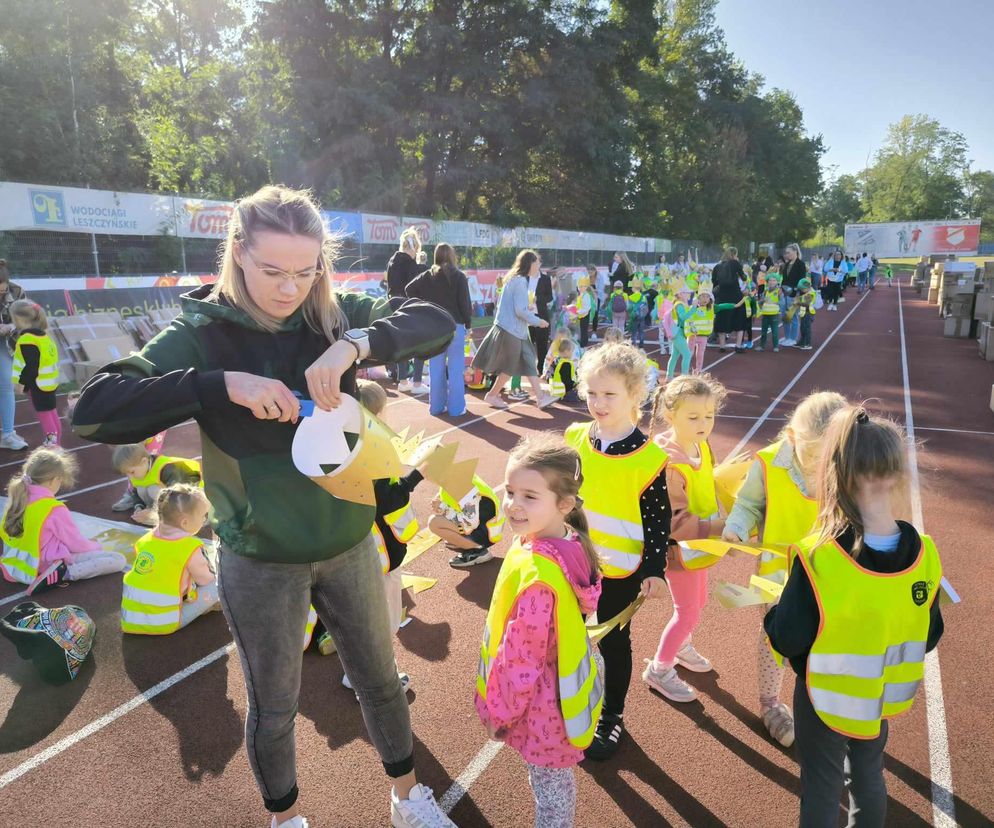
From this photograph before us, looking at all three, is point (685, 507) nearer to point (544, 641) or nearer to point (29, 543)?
point (544, 641)

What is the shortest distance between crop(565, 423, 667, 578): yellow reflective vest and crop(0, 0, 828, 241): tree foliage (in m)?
27.8

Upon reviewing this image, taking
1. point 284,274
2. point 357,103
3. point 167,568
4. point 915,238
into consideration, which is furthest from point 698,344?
point 915,238

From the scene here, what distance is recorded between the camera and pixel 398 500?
2.91 m

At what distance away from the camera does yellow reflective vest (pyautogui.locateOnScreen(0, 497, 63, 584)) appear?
434 centimetres

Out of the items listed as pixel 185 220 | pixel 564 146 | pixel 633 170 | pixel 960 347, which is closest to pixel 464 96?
pixel 564 146

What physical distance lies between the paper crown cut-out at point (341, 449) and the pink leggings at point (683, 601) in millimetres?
1782

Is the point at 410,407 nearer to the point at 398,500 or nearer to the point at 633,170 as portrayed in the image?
the point at 398,500

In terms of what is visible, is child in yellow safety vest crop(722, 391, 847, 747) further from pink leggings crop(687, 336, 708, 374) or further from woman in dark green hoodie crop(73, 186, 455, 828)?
pink leggings crop(687, 336, 708, 374)

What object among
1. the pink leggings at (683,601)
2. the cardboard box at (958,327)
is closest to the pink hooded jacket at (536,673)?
the pink leggings at (683,601)

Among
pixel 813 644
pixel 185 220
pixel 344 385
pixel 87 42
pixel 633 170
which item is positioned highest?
pixel 87 42

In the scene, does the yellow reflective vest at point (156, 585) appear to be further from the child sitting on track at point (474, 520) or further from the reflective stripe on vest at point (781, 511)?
the reflective stripe on vest at point (781, 511)

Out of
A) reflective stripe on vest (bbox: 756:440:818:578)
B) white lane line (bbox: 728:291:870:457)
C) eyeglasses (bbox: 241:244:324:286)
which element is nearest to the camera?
eyeglasses (bbox: 241:244:324:286)

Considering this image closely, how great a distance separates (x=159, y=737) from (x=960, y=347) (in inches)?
680

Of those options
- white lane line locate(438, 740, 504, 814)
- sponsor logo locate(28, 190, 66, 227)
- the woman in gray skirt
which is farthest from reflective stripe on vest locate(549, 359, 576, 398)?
sponsor logo locate(28, 190, 66, 227)
